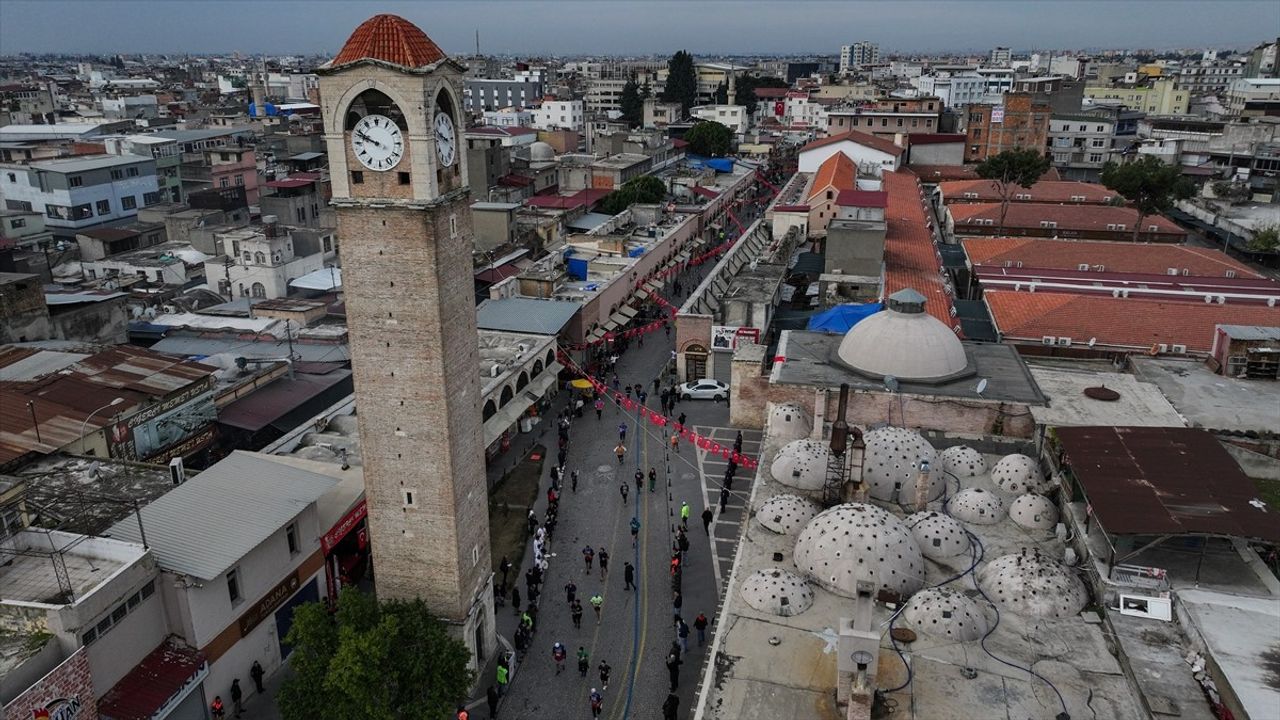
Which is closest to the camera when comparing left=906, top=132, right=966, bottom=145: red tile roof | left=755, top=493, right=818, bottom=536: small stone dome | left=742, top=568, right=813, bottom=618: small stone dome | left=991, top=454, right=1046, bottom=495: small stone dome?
left=742, top=568, right=813, bottom=618: small stone dome

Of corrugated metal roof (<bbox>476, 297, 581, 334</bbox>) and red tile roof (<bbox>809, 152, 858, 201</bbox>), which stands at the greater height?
red tile roof (<bbox>809, 152, 858, 201</bbox>)

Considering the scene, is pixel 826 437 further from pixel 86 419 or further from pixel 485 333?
pixel 86 419

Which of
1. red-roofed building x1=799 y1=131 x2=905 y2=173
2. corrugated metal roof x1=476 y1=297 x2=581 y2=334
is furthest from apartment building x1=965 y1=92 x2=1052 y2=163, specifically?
corrugated metal roof x1=476 y1=297 x2=581 y2=334

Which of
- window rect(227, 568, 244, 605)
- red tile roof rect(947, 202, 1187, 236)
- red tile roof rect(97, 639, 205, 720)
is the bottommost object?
→ red tile roof rect(97, 639, 205, 720)

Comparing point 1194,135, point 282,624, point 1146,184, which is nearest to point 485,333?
point 282,624

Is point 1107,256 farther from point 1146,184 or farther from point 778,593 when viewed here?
point 778,593

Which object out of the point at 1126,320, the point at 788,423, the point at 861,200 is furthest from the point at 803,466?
the point at 861,200

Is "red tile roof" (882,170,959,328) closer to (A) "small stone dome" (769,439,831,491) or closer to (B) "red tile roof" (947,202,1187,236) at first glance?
(B) "red tile roof" (947,202,1187,236)
